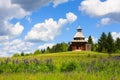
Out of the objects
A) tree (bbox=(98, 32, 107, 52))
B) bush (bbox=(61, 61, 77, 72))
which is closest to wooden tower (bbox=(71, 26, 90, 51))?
tree (bbox=(98, 32, 107, 52))

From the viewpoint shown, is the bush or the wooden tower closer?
the bush

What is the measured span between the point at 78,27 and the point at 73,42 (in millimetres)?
9733

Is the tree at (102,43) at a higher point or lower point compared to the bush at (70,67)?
higher

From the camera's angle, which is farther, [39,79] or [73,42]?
[73,42]

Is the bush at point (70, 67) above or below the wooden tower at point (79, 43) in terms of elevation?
below

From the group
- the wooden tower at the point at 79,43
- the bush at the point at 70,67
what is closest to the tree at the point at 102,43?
the wooden tower at the point at 79,43

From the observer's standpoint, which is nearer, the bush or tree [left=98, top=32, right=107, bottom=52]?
the bush

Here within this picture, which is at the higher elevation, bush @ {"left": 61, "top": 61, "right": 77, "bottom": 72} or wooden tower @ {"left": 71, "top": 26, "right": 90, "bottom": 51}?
wooden tower @ {"left": 71, "top": 26, "right": 90, "bottom": 51}

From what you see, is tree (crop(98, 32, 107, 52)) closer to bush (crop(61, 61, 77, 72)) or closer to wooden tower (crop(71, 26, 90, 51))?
wooden tower (crop(71, 26, 90, 51))

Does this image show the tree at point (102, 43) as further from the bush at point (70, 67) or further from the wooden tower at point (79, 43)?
the bush at point (70, 67)

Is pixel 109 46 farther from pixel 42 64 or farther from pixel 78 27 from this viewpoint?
pixel 42 64

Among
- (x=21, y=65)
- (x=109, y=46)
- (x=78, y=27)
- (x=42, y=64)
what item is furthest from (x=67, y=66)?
(x=78, y=27)

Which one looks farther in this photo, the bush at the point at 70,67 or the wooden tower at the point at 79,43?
the wooden tower at the point at 79,43

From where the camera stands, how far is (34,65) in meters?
18.8
